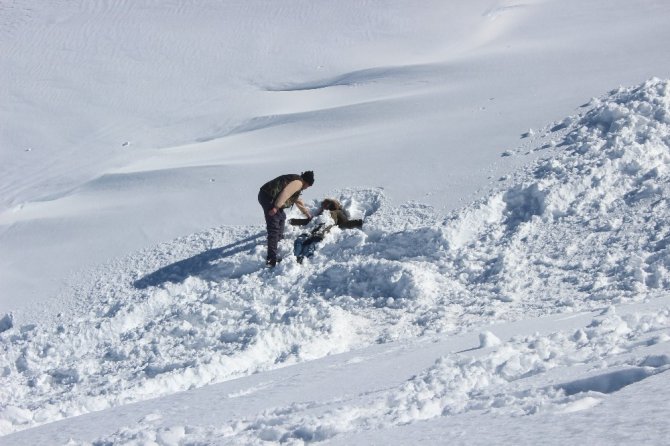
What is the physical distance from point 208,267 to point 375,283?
6.57 ft

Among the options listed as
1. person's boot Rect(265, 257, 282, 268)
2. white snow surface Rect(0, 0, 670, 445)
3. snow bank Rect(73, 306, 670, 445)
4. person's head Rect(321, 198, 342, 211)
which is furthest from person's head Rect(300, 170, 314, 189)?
snow bank Rect(73, 306, 670, 445)

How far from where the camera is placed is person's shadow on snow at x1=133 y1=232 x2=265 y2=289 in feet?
26.4

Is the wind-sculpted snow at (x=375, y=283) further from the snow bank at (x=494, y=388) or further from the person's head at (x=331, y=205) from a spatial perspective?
the snow bank at (x=494, y=388)

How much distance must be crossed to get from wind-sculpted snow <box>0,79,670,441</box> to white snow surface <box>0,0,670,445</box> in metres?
0.02

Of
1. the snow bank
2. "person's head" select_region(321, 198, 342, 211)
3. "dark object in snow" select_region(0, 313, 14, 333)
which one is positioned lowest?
the snow bank

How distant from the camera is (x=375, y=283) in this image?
726cm

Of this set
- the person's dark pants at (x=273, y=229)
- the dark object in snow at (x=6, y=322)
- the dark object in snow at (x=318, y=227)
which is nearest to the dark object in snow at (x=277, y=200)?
the person's dark pants at (x=273, y=229)

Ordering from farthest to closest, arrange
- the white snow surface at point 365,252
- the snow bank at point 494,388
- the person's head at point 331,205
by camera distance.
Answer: the person's head at point 331,205 → the white snow surface at point 365,252 → the snow bank at point 494,388

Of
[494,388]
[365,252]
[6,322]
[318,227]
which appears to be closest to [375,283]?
[365,252]

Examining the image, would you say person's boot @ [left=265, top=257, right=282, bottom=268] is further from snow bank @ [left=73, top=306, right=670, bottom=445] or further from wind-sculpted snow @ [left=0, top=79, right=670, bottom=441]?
snow bank @ [left=73, top=306, right=670, bottom=445]

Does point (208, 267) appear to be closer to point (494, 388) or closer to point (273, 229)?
point (273, 229)

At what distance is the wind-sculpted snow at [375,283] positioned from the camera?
6.50 metres

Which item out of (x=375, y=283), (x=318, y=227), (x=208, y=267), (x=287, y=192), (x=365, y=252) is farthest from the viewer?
(x=208, y=267)

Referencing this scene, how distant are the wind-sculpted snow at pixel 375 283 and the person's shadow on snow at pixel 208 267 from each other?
21mm
